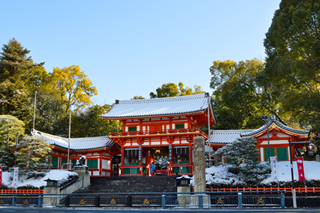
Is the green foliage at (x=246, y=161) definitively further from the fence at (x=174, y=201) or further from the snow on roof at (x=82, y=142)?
the snow on roof at (x=82, y=142)

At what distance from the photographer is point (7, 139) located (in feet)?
93.2

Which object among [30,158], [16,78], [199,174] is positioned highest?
[16,78]

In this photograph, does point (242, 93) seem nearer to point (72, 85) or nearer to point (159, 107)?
point (159, 107)

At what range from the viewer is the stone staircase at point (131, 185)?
2319 centimetres

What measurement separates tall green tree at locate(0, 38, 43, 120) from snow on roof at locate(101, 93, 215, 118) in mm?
14555

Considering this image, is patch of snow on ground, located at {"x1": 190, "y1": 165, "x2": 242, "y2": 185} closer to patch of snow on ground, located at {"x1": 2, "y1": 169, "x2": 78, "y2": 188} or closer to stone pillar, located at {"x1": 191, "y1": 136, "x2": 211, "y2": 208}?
stone pillar, located at {"x1": 191, "y1": 136, "x2": 211, "y2": 208}

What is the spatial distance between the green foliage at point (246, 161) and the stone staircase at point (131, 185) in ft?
15.7

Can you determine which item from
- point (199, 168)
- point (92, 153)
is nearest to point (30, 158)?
point (92, 153)

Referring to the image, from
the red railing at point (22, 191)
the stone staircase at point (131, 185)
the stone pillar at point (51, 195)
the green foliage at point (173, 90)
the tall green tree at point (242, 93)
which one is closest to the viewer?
the stone pillar at point (51, 195)

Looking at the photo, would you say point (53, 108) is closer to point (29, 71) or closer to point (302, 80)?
point (29, 71)

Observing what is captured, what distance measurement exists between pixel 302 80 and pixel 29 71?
A: 131ft

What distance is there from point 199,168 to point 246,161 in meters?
5.29

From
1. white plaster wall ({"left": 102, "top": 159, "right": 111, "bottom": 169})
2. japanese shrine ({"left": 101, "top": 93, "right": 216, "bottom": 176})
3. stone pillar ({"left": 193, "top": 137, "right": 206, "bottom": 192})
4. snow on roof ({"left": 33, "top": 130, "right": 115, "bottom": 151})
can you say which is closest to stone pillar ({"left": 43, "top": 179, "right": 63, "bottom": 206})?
stone pillar ({"left": 193, "top": 137, "right": 206, "bottom": 192})

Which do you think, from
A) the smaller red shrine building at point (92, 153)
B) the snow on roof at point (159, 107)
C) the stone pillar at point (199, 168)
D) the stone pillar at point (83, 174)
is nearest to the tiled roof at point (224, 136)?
the snow on roof at point (159, 107)
